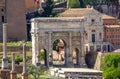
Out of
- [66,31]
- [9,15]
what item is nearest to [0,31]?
[9,15]

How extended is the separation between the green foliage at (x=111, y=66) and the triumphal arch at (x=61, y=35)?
4659mm

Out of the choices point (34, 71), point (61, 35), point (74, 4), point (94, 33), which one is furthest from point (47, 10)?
point (34, 71)

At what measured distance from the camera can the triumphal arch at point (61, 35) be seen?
11312cm

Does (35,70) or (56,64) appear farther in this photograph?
(56,64)

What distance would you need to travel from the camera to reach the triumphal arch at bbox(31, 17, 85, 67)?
11312cm

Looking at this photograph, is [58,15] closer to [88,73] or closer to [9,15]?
[9,15]

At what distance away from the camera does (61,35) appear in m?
113

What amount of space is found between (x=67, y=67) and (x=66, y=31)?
354 cm

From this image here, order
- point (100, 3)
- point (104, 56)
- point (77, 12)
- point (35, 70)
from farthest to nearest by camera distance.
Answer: point (100, 3)
point (77, 12)
point (104, 56)
point (35, 70)

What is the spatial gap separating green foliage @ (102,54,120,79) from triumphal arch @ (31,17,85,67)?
4659 millimetres

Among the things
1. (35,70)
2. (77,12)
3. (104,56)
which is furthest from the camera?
(77,12)

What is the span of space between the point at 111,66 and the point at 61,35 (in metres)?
8.12

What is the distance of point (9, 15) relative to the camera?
125125mm

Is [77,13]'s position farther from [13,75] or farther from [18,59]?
[13,75]
